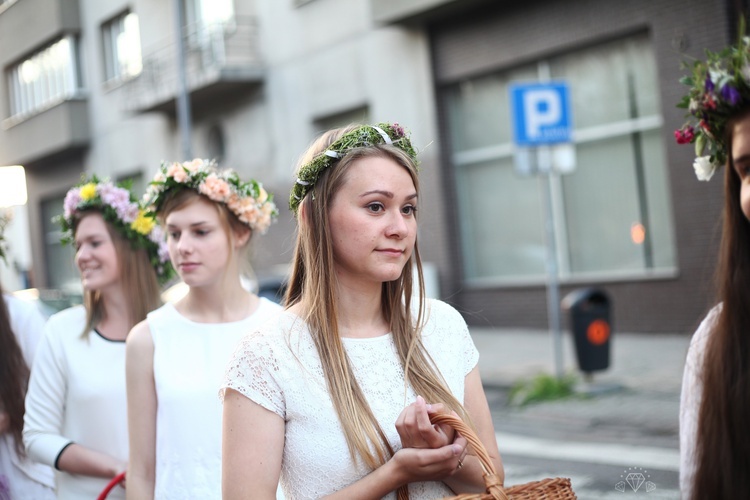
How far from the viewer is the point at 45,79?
3073 cm

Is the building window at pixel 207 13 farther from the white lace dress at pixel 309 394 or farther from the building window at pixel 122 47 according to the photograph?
the white lace dress at pixel 309 394

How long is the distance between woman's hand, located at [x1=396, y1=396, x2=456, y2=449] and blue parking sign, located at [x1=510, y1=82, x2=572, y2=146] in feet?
27.1

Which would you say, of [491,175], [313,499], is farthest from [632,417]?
[491,175]

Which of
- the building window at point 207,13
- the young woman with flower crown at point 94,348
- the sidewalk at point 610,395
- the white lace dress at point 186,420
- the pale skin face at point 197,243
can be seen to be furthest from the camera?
the building window at point 207,13

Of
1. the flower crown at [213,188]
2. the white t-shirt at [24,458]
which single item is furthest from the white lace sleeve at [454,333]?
the white t-shirt at [24,458]

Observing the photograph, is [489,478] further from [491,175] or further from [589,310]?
[491,175]

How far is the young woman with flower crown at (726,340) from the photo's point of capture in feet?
7.16

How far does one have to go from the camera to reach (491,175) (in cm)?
1614

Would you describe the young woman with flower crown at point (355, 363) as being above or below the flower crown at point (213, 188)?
below

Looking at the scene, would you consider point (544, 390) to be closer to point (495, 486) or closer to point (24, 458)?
point (24, 458)

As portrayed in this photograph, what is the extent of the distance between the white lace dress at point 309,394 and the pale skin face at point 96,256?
2.12m

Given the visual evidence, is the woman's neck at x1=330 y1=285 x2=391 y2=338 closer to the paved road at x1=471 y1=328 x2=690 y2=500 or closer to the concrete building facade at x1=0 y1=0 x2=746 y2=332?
the paved road at x1=471 y1=328 x2=690 y2=500

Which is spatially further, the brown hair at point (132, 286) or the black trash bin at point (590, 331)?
the black trash bin at point (590, 331)

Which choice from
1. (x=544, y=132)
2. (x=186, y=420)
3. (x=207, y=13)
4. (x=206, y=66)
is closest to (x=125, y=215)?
(x=186, y=420)
